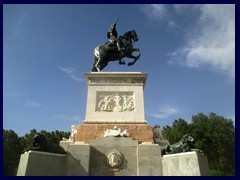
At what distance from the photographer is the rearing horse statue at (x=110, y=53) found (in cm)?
1292

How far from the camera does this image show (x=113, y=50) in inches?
517

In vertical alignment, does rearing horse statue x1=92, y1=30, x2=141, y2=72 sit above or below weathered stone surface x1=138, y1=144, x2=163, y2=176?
above

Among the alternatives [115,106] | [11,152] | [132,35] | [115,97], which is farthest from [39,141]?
[11,152]

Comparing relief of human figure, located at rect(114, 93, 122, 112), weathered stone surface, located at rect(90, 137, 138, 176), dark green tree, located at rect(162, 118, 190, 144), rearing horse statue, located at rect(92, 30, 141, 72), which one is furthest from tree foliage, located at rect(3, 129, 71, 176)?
weathered stone surface, located at rect(90, 137, 138, 176)

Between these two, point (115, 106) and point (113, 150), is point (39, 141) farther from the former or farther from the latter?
point (115, 106)

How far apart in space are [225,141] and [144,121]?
38.1m

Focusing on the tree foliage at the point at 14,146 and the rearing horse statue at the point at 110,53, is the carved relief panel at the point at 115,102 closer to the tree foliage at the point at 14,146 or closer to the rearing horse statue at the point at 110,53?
the rearing horse statue at the point at 110,53

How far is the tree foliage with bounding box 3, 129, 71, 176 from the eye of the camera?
3353 cm

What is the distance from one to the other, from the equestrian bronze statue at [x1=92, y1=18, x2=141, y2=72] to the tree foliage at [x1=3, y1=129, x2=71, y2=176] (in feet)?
73.5

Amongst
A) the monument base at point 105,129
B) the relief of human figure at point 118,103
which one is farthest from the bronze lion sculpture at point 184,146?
the relief of human figure at point 118,103

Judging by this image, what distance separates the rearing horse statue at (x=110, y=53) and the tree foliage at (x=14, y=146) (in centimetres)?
2235

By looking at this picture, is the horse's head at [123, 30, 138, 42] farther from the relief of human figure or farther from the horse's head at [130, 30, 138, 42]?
the relief of human figure

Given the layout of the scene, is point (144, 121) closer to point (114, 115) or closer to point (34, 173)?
point (114, 115)

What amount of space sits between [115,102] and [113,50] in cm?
345
